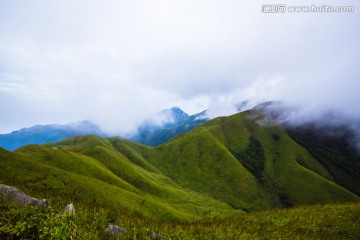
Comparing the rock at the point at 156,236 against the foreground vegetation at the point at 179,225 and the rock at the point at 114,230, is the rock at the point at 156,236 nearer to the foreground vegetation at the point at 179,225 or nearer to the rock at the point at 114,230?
the foreground vegetation at the point at 179,225

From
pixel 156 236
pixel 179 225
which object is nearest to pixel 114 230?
pixel 156 236

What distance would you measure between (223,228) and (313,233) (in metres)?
5.06

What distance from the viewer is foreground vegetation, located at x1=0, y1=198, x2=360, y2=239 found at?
6637mm

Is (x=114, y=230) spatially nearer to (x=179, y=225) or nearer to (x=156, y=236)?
(x=156, y=236)

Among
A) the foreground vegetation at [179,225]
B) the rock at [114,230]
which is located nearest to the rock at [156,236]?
the foreground vegetation at [179,225]

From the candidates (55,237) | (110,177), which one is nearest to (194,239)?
(55,237)

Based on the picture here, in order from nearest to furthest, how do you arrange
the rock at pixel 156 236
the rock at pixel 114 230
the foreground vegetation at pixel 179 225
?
1. the foreground vegetation at pixel 179 225
2. the rock at pixel 114 230
3. the rock at pixel 156 236

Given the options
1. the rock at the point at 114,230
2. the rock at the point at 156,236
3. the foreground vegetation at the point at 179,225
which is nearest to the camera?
the foreground vegetation at the point at 179,225

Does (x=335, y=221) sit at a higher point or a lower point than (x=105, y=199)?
higher

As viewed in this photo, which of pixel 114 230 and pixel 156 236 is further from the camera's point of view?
pixel 156 236

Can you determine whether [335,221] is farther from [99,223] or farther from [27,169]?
[27,169]

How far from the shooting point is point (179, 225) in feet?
37.7

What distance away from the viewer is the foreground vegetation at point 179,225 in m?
6.64

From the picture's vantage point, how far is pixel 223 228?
11.6 meters
